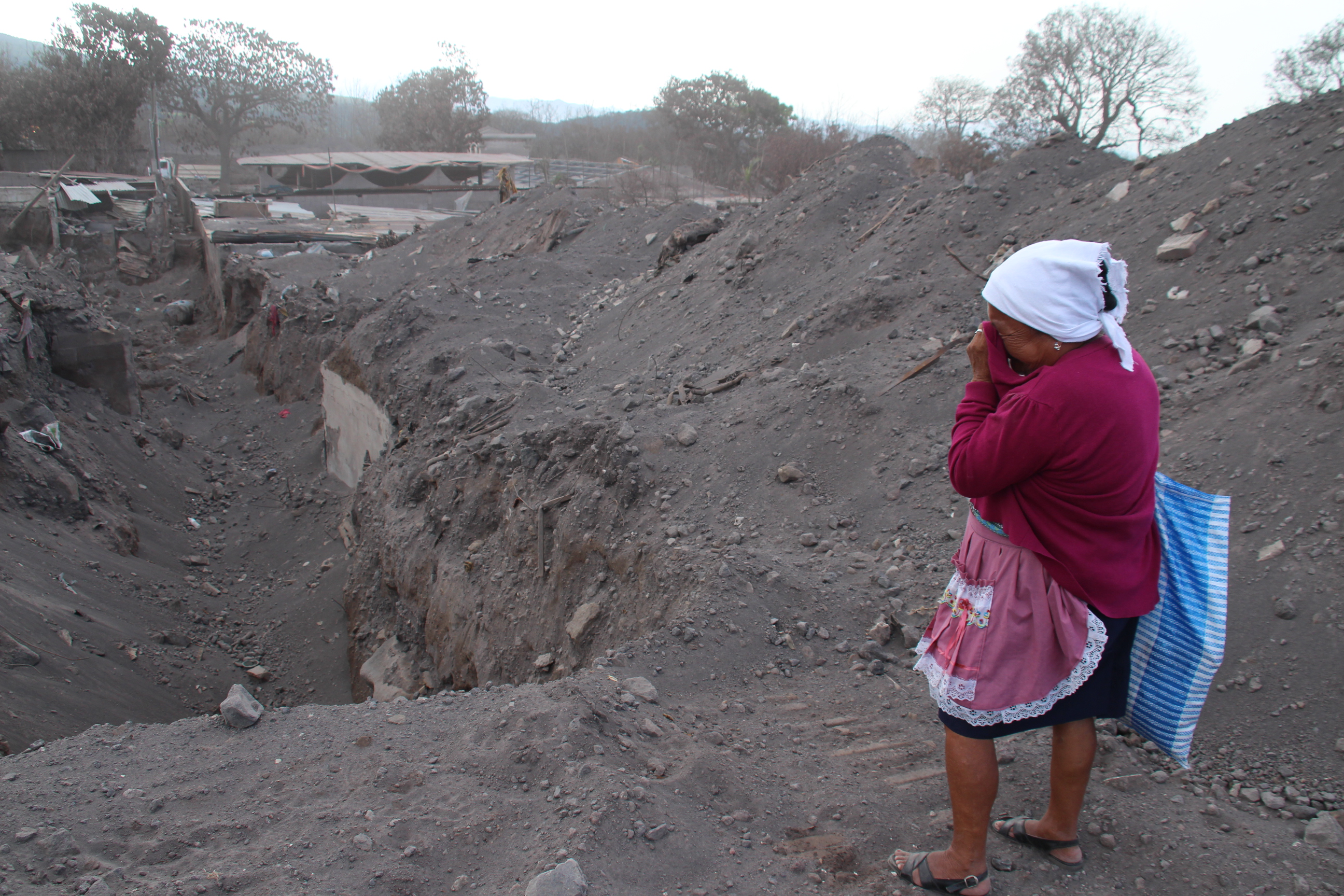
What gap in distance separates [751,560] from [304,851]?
195 cm

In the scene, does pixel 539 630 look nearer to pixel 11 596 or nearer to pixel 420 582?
pixel 420 582

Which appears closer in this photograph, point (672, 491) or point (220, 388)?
point (672, 491)

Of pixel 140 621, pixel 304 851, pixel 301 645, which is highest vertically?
pixel 304 851

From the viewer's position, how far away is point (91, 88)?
3116 centimetres

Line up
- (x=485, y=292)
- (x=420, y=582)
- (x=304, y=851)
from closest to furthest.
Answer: (x=304, y=851), (x=420, y=582), (x=485, y=292)

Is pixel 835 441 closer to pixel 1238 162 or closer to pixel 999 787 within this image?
pixel 999 787

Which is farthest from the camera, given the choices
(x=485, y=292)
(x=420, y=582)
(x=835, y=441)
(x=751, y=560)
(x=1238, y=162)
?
(x=485, y=292)

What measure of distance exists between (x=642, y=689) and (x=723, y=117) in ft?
91.1

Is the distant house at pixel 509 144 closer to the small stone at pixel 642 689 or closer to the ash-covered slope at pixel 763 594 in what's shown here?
the ash-covered slope at pixel 763 594

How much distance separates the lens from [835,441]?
443 centimetres

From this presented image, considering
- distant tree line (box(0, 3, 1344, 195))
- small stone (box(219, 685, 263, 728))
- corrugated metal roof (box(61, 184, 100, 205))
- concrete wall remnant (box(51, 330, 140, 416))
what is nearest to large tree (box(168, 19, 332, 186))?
distant tree line (box(0, 3, 1344, 195))

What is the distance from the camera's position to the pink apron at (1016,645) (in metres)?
1.59

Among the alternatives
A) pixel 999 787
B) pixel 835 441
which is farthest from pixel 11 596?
pixel 999 787

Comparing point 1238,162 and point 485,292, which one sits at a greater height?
point 1238,162
